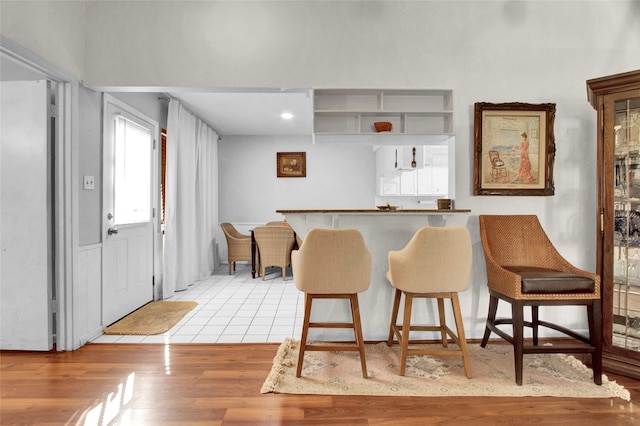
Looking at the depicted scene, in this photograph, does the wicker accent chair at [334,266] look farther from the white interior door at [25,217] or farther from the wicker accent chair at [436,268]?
the white interior door at [25,217]

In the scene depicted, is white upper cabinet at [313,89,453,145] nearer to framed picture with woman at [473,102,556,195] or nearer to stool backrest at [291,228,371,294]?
framed picture with woman at [473,102,556,195]

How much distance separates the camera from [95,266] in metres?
3.03

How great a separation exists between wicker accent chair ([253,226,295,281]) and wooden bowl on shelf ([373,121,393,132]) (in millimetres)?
2665

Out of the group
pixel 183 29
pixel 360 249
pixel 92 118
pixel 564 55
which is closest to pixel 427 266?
pixel 360 249

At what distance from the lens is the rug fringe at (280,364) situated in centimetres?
216

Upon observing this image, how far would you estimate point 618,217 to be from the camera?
95.2 inches

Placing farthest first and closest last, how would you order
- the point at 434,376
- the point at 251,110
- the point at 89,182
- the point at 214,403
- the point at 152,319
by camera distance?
the point at 251,110 < the point at 152,319 < the point at 89,182 < the point at 434,376 < the point at 214,403

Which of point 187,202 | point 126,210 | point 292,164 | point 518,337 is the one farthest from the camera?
point 292,164

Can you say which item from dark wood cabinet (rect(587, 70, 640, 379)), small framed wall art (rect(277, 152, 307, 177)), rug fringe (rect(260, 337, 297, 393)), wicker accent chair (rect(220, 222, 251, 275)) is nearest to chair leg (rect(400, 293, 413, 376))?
rug fringe (rect(260, 337, 297, 393))

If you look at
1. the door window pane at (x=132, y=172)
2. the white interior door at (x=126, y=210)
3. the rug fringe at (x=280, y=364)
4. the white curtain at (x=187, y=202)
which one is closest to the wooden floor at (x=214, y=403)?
the rug fringe at (x=280, y=364)

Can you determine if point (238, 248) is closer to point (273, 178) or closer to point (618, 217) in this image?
point (273, 178)

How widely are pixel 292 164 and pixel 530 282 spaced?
5285 mm

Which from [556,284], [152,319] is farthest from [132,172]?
[556,284]

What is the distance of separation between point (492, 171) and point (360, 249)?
54.8 inches
